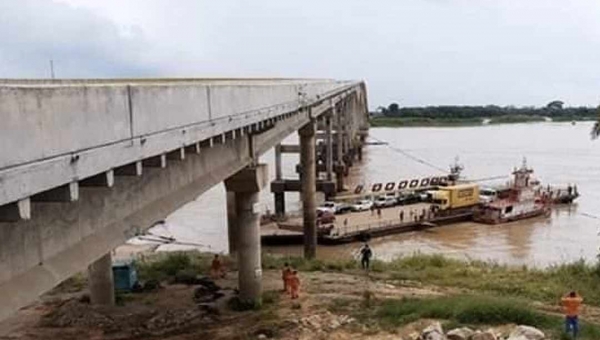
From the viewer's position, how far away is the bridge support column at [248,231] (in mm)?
21500

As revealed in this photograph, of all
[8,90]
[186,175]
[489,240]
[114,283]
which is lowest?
[489,240]

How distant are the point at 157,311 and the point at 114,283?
3.32 metres

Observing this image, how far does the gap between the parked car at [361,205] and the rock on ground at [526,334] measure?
31.1 meters

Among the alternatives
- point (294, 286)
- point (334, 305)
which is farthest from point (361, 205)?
point (334, 305)

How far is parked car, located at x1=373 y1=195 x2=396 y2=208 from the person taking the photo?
1907 inches

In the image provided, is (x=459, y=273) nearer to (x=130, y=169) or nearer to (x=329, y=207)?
(x=130, y=169)

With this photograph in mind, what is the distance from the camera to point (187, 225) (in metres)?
47.1

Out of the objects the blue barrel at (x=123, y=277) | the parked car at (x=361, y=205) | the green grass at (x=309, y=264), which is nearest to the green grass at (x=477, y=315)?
the green grass at (x=309, y=264)

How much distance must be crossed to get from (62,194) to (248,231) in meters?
14.0

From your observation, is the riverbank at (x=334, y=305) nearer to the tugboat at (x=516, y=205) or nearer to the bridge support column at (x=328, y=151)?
the tugboat at (x=516, y=205)

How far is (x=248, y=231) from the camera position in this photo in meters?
21.6

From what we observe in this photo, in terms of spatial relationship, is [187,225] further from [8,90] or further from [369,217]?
[8,90]

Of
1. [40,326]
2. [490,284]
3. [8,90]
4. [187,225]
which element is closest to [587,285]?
[490,284]

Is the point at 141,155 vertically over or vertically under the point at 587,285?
over
